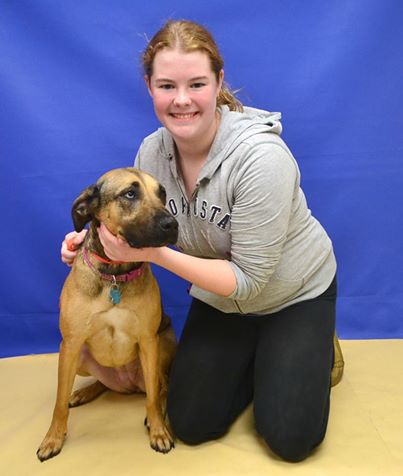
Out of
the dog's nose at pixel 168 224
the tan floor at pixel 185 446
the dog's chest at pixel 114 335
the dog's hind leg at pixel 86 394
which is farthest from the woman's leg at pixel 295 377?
the dog's hind leg at pixel 86 394

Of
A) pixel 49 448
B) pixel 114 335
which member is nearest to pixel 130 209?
pixel 114 335

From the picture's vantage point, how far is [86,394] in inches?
109

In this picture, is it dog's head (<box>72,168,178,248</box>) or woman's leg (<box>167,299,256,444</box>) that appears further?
woman's leg (<box>167,299,256,444</box>)

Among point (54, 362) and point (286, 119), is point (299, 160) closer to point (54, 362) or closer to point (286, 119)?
point (286, 119)

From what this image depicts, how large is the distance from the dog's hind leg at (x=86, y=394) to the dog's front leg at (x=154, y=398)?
49 centimetres

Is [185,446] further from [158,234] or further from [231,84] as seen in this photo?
[231,84]

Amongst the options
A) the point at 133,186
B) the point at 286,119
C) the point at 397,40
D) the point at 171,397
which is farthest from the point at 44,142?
the point at 397,40

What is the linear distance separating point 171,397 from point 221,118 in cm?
128

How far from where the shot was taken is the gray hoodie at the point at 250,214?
6.82 ft

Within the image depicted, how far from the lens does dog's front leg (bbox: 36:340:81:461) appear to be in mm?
2268

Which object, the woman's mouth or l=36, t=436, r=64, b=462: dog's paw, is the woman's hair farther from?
l=36, t=436, r=64, b=462: dog's paw

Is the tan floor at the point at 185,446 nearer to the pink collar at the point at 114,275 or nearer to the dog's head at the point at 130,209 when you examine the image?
the pink collar at the point at 114,275

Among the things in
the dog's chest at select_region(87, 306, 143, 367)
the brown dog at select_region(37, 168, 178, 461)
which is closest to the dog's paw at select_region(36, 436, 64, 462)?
the brown dog at select_region(37, 168, 178, 461)

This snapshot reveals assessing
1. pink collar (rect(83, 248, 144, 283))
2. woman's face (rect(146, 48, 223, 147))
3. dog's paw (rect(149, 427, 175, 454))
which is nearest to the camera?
woman's face (rect(146, 48, 223, 147))
